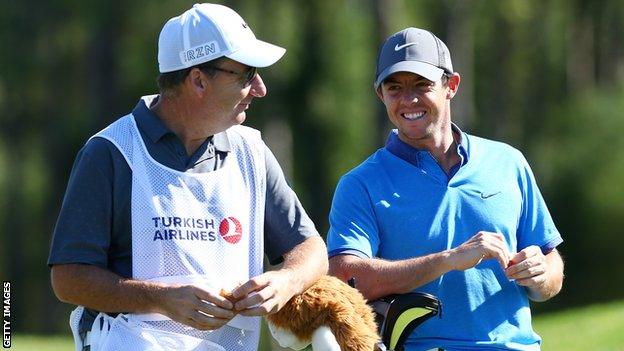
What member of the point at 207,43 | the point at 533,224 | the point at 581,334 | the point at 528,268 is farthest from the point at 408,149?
the point at 581,334

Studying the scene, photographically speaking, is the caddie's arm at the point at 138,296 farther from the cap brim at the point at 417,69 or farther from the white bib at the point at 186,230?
the cap brim at the point at 417,69

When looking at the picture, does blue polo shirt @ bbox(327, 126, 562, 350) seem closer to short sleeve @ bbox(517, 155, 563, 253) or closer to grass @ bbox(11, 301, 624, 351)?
short sleeve @ bbox(517, 155, 563, 253)

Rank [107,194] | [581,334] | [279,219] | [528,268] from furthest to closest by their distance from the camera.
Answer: [581,334], [528,268], [279,219], [107,194]

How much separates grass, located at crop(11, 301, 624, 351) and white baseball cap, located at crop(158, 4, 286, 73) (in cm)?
670

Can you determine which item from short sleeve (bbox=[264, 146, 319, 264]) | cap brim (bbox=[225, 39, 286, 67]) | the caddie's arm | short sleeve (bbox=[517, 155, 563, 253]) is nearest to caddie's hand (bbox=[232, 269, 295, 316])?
the caddie's arm

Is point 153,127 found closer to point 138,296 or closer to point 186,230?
point 186,230

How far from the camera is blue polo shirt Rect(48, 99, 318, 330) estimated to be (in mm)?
4105

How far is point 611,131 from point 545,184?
1720mm

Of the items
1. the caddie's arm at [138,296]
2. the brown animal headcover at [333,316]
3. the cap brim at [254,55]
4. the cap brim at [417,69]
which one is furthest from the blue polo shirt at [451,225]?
the caddie's arm at [138,296]

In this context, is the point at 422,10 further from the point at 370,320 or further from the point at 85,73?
the point at 370,320

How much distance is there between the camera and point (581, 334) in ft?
39.7

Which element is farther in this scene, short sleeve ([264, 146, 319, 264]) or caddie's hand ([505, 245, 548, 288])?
caddie's hand ([505, 245, 548, 288])

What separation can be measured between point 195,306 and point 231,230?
13.9 inches

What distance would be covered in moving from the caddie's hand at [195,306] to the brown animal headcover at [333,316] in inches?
9.6
